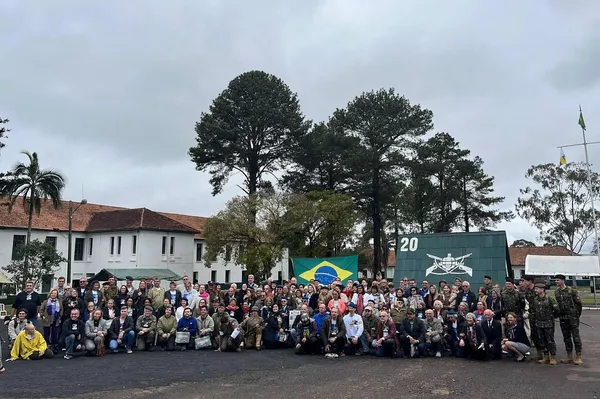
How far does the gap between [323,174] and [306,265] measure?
19.4 meters

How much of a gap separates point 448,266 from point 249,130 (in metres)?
23.4

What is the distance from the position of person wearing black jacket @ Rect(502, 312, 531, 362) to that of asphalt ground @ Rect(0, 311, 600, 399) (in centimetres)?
28

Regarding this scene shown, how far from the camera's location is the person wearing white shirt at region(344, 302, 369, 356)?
35.8 ft

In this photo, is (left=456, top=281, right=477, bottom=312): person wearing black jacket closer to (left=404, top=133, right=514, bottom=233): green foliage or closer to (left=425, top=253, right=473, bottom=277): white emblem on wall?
(left=425, top=253, right=473, bottom=277): white emblem on wall

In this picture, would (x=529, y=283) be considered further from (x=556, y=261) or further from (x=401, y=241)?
(x=556, y=261)

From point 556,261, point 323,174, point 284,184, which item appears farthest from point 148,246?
point 556,261

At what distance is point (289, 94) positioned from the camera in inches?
1566

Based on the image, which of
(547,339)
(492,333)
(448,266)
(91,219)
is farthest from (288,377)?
(91,219)

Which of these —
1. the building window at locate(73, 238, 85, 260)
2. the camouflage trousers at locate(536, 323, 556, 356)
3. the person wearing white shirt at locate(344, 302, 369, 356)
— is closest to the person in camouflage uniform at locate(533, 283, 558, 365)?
the camouflage trousers at locate(536, 323, 556, 356)

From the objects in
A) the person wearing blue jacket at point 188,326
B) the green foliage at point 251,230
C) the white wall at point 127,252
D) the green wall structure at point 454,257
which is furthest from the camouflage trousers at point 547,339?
the white wall at point 127,252

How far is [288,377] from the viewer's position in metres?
8.50

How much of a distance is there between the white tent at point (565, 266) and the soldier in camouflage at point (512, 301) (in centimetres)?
1958

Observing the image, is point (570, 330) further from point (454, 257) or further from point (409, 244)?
point (409, 244)

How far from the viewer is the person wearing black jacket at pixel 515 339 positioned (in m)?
9.81
